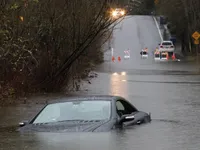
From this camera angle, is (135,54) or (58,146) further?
(135,54)

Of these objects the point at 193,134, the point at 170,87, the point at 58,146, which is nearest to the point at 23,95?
the point at 170,87

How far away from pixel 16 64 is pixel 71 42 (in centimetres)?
402

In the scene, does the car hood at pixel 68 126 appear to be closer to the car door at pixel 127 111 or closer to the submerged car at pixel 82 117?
the submerged car at pixel 82 117

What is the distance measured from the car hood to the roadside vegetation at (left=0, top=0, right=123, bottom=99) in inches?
443

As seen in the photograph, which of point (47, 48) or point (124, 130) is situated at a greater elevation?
point (47, 48)

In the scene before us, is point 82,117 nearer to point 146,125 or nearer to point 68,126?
point 68,126

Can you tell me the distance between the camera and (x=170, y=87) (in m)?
29.9

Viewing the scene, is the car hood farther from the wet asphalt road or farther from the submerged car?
the wet asphalt road

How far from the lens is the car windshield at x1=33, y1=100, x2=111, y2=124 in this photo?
11859 millimetres

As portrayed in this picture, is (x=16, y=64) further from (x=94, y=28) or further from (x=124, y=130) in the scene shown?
(x=124, y=130)

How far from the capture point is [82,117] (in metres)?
11.8

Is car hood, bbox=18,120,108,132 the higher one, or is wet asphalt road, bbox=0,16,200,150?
car hood, bbox=18,120,108,132

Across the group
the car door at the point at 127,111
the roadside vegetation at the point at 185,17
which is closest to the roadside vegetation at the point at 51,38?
the car door at the point at 127,111

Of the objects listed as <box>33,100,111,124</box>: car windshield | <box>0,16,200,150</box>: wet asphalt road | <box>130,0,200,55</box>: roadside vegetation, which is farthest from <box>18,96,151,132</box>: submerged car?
<box>130,0,200,55</box>: roadside vegetation
